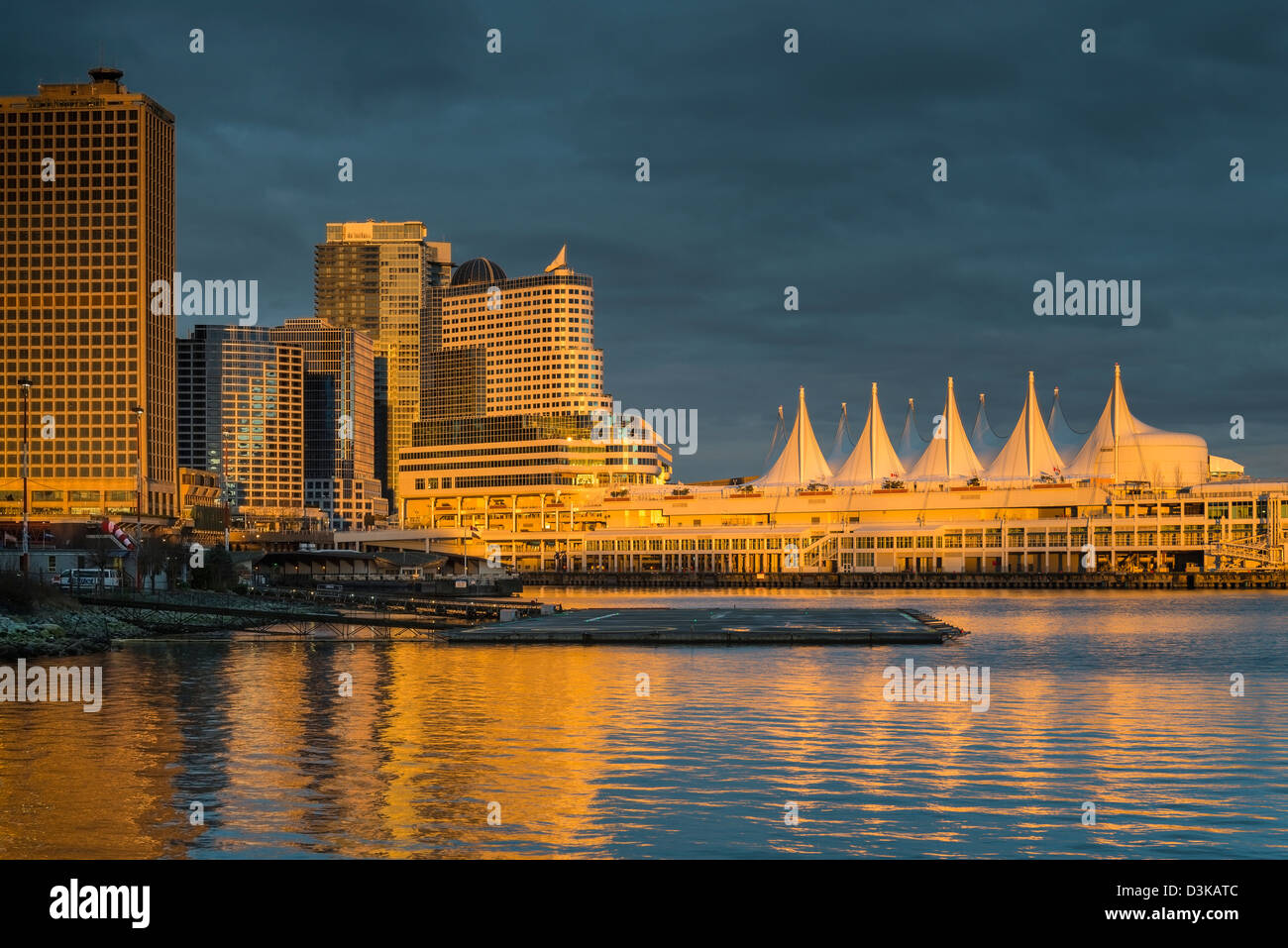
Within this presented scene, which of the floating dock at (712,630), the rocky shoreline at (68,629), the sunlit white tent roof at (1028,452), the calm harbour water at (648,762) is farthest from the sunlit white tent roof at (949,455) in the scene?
the calm harbour water at (648,762)

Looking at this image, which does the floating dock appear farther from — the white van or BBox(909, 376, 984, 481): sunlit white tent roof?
BBox(909, 376, 984, 481): sunlit white tent roof

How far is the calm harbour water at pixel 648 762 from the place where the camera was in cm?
2023

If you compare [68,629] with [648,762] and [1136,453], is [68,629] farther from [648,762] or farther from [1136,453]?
[1136,453]

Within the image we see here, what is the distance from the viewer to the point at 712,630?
64.4 m

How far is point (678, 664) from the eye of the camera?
2009 inches

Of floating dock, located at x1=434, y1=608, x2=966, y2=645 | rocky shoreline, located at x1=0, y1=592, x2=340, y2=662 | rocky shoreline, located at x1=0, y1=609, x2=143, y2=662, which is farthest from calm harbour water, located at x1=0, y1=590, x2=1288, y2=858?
floating dock, located at x1=434, y1=608, x2=966, y2=645

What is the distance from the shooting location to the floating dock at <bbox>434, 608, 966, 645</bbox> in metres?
61.9

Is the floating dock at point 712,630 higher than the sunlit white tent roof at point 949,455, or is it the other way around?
the sunlit white tent roof at point 949,455

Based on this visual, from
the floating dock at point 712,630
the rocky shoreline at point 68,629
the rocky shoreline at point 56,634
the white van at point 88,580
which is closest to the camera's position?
the rocky shoreline at point 56,634

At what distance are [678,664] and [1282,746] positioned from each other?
2457cm

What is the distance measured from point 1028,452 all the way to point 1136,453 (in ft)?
46.2

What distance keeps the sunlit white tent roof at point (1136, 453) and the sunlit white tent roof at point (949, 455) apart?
44.4 ft

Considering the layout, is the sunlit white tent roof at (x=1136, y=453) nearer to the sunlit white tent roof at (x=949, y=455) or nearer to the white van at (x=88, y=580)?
the sunlit white tent roof at (x=949, y=455)
